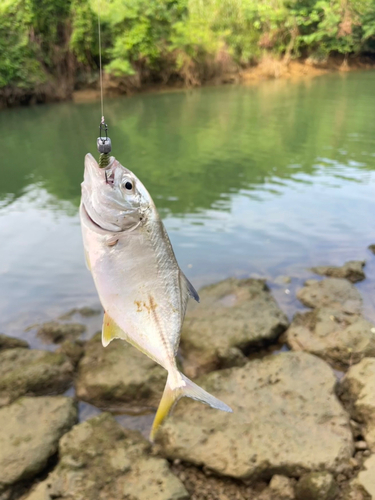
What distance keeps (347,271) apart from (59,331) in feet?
13.3

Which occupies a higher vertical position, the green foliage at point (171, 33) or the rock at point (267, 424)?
the green foliage at point (171, 33)

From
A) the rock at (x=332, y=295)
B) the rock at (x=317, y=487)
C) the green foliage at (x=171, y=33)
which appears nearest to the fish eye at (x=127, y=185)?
the rock at (x=317, y=487)

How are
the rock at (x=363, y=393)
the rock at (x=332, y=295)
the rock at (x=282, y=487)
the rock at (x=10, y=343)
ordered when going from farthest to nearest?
the rock at (x=332, y=295) < the rock at (x=10, y=343) < the rock at (x=363, y=393) < the rock at (x=282, y=487)

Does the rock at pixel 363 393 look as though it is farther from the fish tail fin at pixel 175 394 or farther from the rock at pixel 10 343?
the rock at pixel 10 343

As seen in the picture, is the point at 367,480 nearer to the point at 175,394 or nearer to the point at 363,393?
the point at 363,393

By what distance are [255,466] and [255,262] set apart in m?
3.93

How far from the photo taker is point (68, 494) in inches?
118

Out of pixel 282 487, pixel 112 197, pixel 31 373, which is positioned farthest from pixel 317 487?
pixel 31 373

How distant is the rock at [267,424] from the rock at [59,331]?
1878mm

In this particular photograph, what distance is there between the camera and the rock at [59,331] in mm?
5094

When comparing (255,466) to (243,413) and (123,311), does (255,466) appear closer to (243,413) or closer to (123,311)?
(243,413)

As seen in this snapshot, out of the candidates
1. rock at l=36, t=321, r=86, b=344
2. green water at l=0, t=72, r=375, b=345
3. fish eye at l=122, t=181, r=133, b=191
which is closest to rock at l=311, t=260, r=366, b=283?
green water at l=0, t=72, r=375, b=345

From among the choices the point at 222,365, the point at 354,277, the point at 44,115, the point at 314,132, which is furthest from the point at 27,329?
the point at 44,115

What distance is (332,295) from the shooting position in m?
5.58
